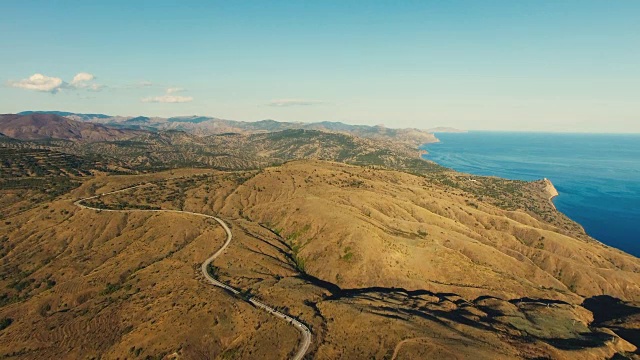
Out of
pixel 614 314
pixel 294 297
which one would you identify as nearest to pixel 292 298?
pixel 294 297

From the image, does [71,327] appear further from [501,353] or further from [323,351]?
[501,353]

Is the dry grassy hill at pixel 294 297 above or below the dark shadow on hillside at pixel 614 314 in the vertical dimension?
above

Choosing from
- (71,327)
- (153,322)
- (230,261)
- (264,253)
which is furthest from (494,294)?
(71,327)

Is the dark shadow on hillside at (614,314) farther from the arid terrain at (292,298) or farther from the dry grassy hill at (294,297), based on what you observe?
the arid terrain at (292,298)

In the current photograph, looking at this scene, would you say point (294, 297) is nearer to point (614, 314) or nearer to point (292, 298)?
point (292, 298)

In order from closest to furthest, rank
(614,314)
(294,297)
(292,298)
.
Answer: (292,298) → (294,297) → (614,314)

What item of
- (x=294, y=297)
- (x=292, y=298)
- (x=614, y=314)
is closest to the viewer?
(x=292, y=298)

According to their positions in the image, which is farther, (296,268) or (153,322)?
(296,268)

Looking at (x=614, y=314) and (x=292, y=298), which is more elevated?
(x=292, y=298)

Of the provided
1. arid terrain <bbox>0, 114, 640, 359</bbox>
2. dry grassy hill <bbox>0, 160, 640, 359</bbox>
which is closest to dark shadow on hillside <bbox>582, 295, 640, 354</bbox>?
dry grassy hill <bbox>0, 160, 640, 359</bbox>

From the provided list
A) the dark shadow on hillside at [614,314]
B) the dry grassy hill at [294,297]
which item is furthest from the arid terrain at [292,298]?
the dark shadow on hillside at [614,314]

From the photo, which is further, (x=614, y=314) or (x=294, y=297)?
(x=614, y=314)
